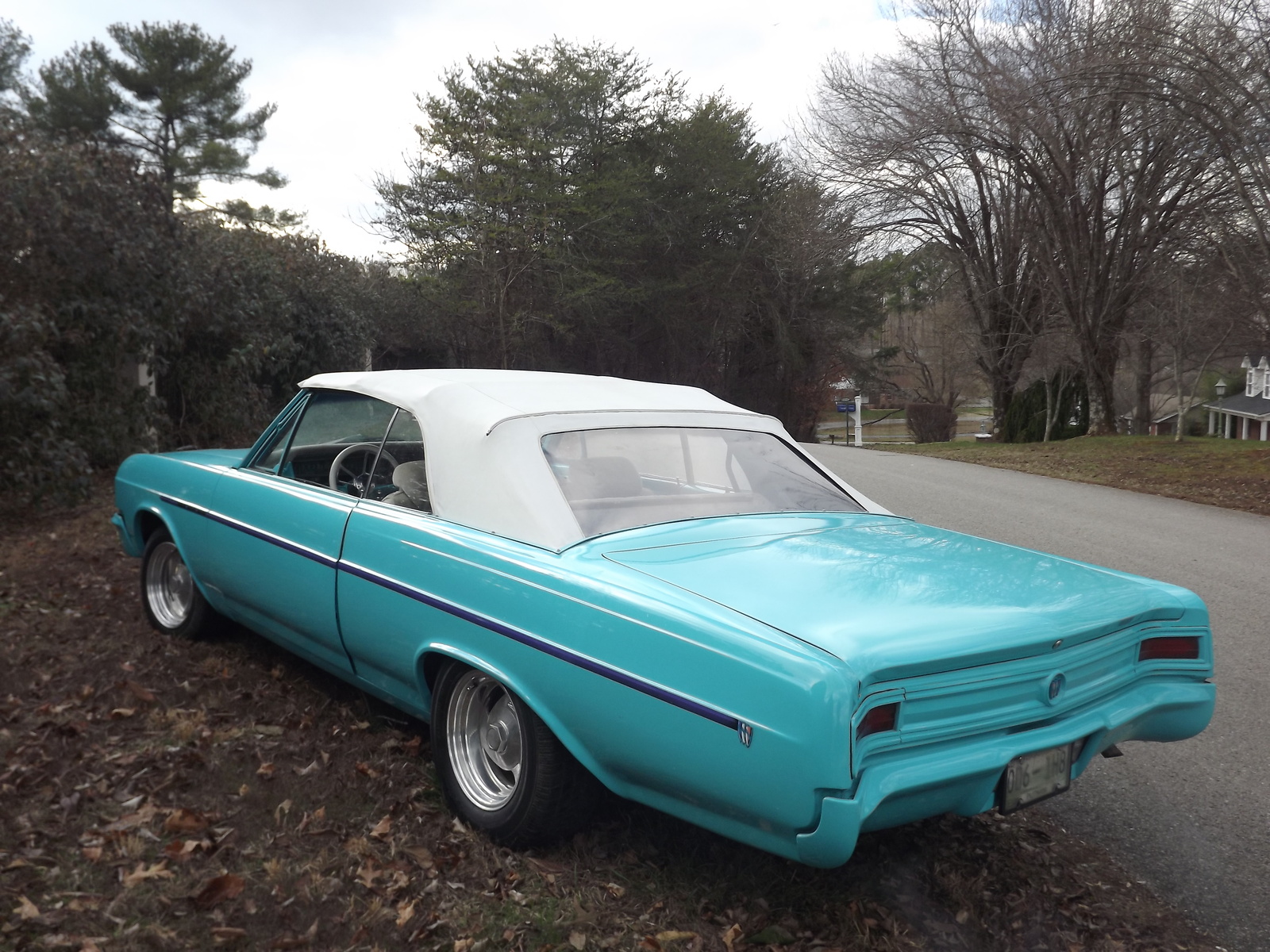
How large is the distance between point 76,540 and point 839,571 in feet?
23.2

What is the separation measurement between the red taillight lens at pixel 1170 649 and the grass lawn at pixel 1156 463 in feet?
33.7

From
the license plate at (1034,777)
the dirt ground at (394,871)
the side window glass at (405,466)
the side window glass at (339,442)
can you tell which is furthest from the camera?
the side window glass at (339,442)

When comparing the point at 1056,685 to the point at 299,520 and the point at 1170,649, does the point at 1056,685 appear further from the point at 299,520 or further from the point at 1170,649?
the point at 299,520

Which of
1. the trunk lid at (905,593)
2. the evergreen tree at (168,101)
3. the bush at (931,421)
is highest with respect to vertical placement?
the evergreen tree at (168,101)

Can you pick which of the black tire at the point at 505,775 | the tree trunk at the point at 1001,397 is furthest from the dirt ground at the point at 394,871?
the tree trunk at the point at 1001,397

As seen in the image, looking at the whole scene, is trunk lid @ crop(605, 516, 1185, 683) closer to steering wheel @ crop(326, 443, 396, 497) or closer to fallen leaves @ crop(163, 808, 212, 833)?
steering wheel @ crop(326, 443, 396, 497)

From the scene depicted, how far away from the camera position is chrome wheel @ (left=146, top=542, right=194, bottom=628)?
5.29m

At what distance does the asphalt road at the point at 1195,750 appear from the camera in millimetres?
3238

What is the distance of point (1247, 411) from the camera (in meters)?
53.9

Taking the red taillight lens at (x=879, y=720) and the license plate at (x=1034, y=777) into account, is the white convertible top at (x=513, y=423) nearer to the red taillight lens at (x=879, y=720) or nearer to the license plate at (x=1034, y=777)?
the red taillight lens at (x=879, y=720)

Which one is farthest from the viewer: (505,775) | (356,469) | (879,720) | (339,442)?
(339,442)

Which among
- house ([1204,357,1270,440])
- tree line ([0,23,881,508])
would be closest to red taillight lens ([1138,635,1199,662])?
tree line ([0,23,881,508])

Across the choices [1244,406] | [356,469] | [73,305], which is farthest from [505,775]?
[1244,406]

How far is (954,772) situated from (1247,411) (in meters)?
60.0
